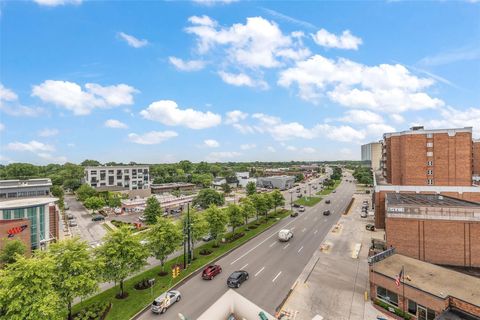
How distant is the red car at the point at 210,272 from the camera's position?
28.0 meters

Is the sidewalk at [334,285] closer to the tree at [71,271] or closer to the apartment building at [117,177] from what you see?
the tree at [71,271]

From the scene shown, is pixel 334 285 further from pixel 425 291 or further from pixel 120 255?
pixel 120 255

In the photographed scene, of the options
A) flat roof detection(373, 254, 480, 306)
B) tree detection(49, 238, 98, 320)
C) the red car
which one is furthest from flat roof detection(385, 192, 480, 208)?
tree detection(49, 238, 98, 320)

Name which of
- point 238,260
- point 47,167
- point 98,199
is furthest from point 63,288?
point 47,167

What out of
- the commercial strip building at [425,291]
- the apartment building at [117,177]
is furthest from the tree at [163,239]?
the apartment building at [117,177]

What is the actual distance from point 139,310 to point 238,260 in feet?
47.2

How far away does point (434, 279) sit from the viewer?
2198 cm

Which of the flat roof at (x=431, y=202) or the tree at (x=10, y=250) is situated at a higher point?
the flat roof at (x=431, y=202)

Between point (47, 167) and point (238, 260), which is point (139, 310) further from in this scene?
point (47, 167)

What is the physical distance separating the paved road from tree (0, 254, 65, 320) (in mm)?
7762

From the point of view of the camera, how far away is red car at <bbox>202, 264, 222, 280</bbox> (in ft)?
91.9

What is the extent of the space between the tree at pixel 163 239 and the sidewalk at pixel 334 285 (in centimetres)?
1440

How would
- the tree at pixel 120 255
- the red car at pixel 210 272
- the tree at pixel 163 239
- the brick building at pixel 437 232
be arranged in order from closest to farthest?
the tree at pixel 120 255, the red car at pixel 210 272, the tree at pixel 163 239, the brick building at pixel 437 232

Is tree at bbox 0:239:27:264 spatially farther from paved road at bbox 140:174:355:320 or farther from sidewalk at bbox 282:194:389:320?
sidewalk at bbox 282:194:389:320
